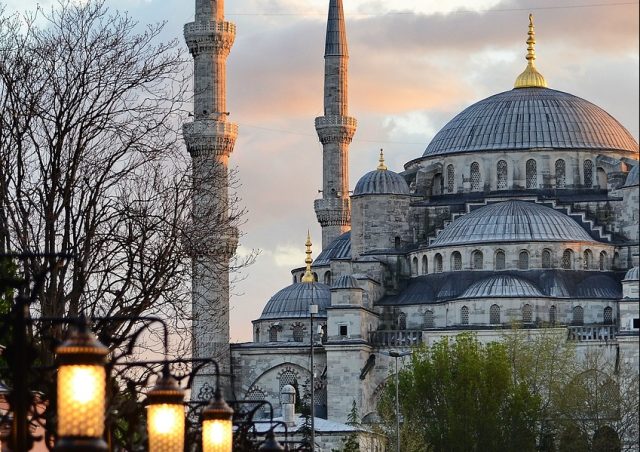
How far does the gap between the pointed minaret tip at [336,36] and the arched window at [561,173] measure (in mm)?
10874

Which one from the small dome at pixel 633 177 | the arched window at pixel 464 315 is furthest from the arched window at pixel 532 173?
the arched window at pixel 464 315

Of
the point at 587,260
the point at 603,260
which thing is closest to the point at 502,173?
the point at 603,260

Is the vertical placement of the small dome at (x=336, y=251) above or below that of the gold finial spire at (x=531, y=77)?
below

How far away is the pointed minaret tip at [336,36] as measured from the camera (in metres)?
97.4

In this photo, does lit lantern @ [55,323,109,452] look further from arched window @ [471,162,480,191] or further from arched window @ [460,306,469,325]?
arched window @ [471,162,480,191]

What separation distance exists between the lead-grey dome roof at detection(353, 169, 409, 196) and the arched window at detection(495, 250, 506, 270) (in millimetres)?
7193

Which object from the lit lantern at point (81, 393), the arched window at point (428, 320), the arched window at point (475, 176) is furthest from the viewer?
the arched window at point (475, 176)

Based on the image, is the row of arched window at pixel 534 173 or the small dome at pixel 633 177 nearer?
the small dome at pixel 633 177

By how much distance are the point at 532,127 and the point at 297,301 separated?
41.0 feet

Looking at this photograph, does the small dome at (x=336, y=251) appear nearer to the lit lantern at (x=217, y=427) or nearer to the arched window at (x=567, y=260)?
the arched window at (x=567, y=260)

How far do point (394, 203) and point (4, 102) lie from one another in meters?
59.9

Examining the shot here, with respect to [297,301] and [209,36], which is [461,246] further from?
[209,36]

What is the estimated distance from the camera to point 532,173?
→ 9406 centimetres

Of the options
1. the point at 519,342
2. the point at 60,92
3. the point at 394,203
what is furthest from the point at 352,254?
the point at 60,92
